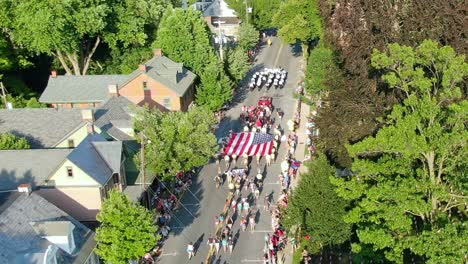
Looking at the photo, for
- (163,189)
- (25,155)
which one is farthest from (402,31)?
(25,155)

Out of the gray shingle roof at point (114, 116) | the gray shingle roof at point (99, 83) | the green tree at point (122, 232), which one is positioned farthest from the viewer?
the gray shingle roof at point (99, 83)

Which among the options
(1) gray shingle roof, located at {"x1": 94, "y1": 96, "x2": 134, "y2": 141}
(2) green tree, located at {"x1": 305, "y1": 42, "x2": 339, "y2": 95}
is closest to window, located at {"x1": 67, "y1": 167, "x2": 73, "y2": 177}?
(1) gray shingle roof, located at {"x1": 94, "y1": 96, "x2": 134, "y2": 141}

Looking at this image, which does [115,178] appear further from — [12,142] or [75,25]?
[75,25]

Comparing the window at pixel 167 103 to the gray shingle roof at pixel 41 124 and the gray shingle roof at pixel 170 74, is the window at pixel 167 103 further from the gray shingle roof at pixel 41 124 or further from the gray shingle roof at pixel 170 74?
the gray shingle roof at pixel 41 124

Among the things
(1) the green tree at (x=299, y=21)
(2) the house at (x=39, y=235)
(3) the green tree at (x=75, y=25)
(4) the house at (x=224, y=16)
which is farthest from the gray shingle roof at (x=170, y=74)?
(4) the house at (x=224, y=16)

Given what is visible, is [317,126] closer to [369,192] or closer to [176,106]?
[369,192]
